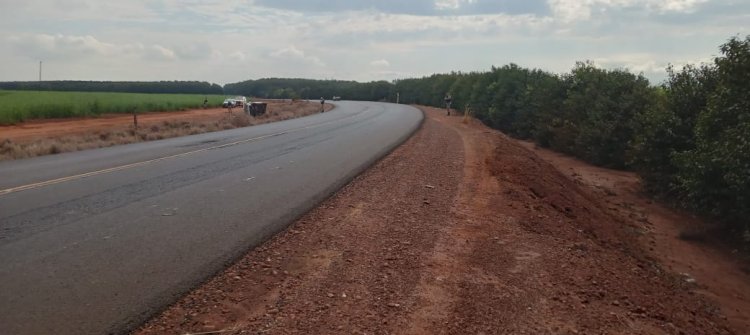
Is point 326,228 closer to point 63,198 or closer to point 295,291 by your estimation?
point 295,291

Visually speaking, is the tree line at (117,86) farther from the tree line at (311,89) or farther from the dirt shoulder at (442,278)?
the dirt shoulder at (442,278)

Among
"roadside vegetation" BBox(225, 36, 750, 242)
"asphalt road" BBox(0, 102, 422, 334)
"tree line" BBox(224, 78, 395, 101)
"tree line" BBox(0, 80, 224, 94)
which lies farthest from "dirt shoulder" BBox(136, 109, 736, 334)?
"tree line" BBox(0, 80, 224, 94)

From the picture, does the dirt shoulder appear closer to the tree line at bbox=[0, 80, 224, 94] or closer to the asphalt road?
the asphalt road

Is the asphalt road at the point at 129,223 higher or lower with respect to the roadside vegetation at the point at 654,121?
→ lower

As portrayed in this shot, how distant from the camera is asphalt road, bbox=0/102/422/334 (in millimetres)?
4965

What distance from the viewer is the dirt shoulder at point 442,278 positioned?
488cm

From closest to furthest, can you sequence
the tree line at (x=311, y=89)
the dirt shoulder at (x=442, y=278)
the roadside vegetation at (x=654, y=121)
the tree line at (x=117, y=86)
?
the dirt shoulder at (x=442, y=278) → the roadside vegetation at (x=654, y=121) → the tree line at (x=311, y=89) → the tree line at (x=117, y=86)

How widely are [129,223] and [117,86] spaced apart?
145102mm

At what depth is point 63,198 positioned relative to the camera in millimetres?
9242

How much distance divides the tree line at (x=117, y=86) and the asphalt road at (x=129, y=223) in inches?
4885

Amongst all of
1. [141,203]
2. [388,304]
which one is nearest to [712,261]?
[388,304]

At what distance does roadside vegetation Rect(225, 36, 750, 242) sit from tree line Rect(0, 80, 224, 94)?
366 ft

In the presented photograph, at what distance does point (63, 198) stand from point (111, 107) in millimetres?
49048

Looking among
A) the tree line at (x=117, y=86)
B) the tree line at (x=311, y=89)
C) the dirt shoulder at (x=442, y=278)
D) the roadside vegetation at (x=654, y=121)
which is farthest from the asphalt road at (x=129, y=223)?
the tree line at (x=117, y=86)
